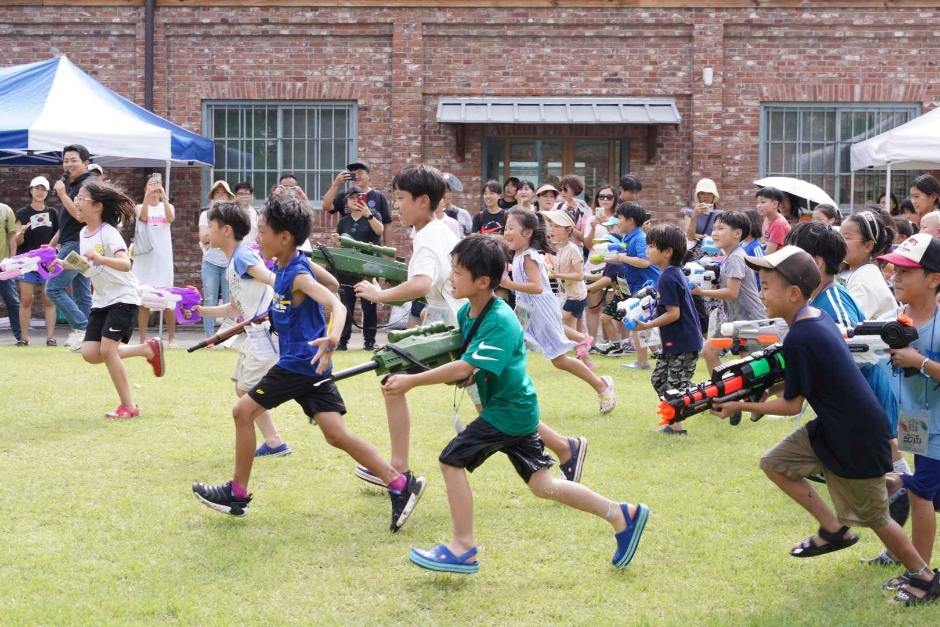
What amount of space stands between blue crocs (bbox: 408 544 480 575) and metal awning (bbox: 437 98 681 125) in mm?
10995

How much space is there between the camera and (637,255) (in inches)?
404

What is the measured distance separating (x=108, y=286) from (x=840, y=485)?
560 centimetres

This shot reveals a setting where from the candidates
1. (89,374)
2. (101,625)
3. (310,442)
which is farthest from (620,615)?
(89,374)

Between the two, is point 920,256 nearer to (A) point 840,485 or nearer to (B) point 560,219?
(A) point 840,485

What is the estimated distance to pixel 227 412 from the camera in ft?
26.8

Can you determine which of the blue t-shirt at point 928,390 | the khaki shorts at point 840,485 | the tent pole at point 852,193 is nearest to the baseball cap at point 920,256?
the blue t-shirt at point 928,390

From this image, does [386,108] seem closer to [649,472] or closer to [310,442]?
[310,442]

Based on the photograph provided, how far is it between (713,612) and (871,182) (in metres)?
13.4

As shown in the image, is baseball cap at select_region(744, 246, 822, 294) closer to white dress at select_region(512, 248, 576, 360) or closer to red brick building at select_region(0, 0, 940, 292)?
white dress at select_region(512, 248, 576, 360)

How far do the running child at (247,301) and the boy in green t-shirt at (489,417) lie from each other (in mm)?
2291

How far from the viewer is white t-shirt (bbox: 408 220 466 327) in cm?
534

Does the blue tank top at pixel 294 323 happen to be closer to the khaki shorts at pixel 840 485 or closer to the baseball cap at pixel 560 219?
the khaki shorts at pixel 840 485

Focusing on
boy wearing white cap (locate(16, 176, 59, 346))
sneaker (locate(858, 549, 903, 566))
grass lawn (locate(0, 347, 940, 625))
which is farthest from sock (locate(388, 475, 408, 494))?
boy wearing white cap (locate(16, 176, 59, 346))

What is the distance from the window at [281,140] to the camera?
51.9 ft
